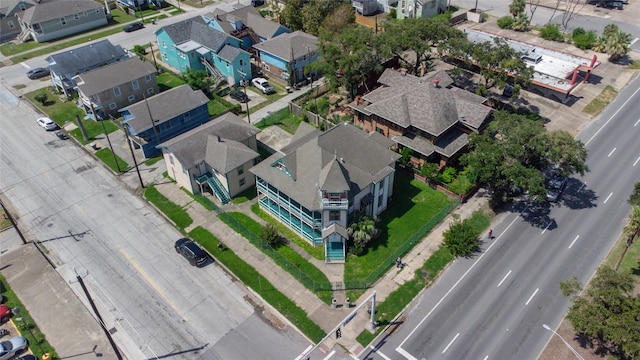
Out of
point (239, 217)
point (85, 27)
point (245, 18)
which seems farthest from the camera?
point (85, 27)

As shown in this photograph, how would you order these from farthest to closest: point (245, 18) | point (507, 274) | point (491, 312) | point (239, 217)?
1. point (245, 18)
2. point (239, 217)
3. point (507, 274)
4. point (491, 312)

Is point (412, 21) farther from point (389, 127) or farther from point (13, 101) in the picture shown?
point (13, 101)

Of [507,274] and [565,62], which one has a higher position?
[565,62]

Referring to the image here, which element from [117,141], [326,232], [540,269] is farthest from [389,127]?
[117,141]

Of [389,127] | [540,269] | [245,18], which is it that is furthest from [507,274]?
[245,18]

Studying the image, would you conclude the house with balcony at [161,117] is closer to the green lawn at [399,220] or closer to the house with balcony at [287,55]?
the house with balcony at [287,55]

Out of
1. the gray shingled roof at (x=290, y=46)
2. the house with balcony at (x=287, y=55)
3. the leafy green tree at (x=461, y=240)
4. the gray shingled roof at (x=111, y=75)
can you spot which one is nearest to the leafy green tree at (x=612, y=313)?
the leafy green tree at (x=461, y=240)

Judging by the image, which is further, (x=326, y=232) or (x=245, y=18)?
(x=245, y=18)

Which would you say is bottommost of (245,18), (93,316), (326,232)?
(93,316)
